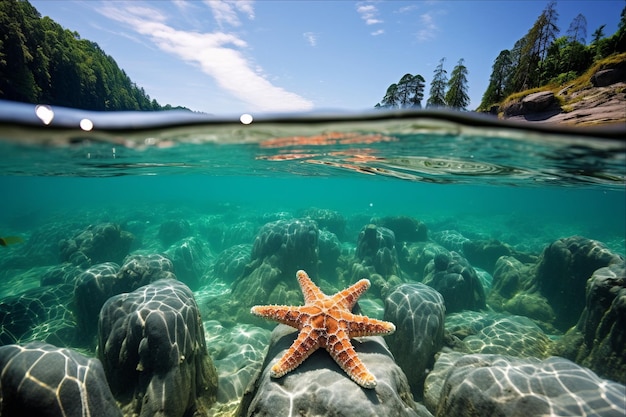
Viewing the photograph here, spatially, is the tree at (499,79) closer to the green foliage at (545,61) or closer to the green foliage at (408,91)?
the green foliage at (545,61)

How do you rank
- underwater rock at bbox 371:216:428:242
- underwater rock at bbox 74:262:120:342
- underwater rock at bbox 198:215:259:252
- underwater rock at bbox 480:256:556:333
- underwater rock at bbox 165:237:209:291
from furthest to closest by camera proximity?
underwater rock at bbox 198:215:259:252, underwater rock at bbox 371:216:428:242, underwater rock at bbox 165:237:209:291, underwater rock at bbox 480:256:556:333, underwater rock at bbox 74:262:120:342

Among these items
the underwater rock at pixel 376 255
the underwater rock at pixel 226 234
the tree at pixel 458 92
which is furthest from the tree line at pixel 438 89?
the underwater rock at pixel 226 234

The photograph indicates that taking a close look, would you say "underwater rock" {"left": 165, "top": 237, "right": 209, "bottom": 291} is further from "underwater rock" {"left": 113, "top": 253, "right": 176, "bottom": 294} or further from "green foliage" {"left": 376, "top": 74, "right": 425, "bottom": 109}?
"green foliage" {"left": 376, "top": 74, "right": 425, "bottom": 109}

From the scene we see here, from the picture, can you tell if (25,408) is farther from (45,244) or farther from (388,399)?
(45,244)

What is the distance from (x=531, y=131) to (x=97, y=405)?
1224 centimetres

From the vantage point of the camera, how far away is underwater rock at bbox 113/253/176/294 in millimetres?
10281

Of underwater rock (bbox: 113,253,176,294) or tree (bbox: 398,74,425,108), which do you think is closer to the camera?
underwater rock (bbox: 113,253,176,294)

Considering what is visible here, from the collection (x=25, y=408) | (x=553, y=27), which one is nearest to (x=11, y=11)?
(x=25, y=408)

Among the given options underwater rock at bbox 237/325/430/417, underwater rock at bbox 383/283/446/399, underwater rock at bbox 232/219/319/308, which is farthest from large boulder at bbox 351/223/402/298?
underwater rock at bbox 237/325/430/417

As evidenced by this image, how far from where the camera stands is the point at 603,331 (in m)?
7.93

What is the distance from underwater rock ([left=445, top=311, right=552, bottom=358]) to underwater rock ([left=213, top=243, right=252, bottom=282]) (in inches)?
443

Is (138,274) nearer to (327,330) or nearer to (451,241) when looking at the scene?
(327,330)

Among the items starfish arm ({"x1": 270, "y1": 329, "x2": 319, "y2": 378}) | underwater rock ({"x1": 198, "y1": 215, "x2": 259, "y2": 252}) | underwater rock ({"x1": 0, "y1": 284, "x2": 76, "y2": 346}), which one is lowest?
underwater rock ({"x1": 198, "y1": 215, "x2": 259, "y2": 252})

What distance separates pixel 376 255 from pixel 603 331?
29.5 feet
